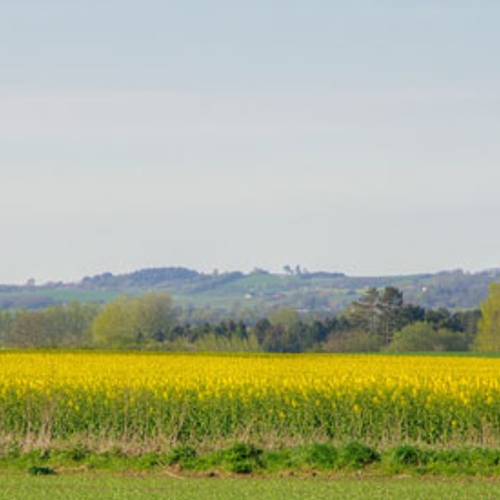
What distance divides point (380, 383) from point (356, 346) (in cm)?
9531

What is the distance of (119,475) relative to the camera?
2014 cm

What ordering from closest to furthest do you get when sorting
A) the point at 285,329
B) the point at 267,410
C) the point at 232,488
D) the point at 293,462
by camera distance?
the point at 232,488 → the point at 293,462 → the point at 267,410 → the point at 285,329

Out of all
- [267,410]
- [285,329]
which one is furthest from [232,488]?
[285,329]

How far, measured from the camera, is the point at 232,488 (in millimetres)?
18328

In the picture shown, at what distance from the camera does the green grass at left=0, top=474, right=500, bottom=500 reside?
17.4 m

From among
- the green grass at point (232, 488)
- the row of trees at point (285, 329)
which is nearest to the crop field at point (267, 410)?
the green grass at point (232, 488)

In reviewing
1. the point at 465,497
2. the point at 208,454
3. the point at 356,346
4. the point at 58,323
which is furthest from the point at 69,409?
the point at 58,323

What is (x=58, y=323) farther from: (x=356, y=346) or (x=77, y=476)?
(x=77, y=476)

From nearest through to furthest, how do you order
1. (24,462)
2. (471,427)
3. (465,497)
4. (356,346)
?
1. (465,497)
2. (24,462)
3. (471,427)
4. (356,346)

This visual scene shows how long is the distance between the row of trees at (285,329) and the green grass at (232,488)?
67919 mm

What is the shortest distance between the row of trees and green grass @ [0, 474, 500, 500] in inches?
2674

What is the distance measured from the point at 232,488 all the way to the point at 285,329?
138 m

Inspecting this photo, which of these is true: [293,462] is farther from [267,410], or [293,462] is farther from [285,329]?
[285,329]

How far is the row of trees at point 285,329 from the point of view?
112562 mm
